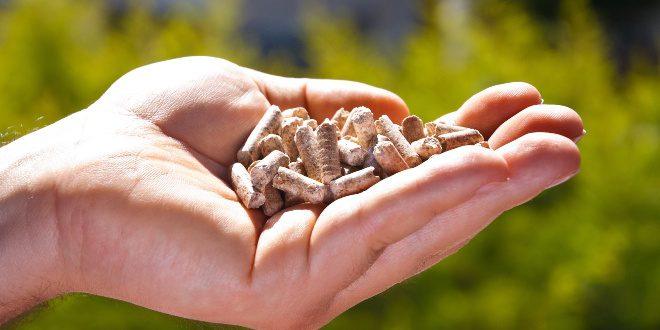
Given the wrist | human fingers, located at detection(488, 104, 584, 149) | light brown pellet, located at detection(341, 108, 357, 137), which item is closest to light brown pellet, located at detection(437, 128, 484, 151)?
human fingers, located at detection(488, 104, 584, 149)

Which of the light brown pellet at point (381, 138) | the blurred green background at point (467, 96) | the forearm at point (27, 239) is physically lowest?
the blurred green background at point (467, 96)

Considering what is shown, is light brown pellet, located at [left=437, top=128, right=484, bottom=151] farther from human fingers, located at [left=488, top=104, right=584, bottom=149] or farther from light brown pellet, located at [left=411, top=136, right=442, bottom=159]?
human fingers, located at [left=488, top=104, right=584, bottom=149]

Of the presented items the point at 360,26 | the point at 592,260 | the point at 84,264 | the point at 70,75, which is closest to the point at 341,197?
the point at 84,264

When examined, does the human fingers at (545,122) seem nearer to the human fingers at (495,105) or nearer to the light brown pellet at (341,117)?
the human fingers at (495,105)

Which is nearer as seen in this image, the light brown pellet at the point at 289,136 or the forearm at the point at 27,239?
the forearm at the point at 27,239

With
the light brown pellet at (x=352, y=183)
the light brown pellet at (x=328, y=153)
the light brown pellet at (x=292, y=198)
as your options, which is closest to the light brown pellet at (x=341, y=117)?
the light brown pellet at (x=328, y=153)

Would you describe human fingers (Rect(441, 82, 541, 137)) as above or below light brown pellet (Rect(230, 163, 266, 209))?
above

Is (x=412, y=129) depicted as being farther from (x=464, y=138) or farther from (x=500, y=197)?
(x=500, y=197)
